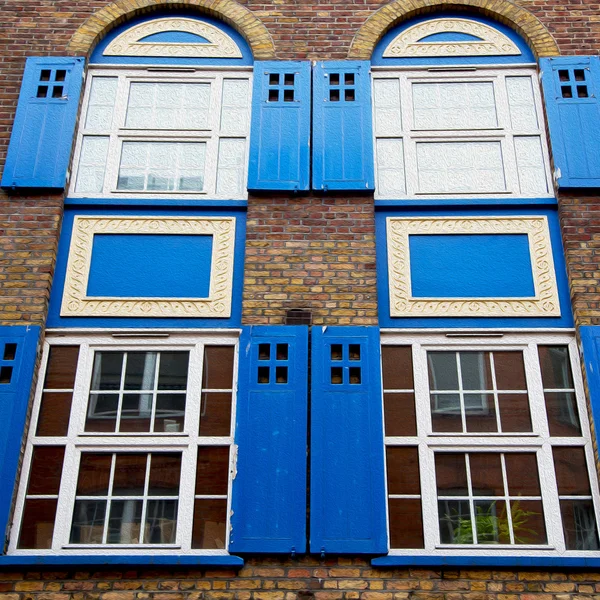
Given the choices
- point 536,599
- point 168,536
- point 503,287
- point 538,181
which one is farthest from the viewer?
point 538,181

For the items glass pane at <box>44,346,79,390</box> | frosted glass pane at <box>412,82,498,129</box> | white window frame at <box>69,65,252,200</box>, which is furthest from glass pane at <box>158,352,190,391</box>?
frosted glass pane at <box>412,82,498,129</box>

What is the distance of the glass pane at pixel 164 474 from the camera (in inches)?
279

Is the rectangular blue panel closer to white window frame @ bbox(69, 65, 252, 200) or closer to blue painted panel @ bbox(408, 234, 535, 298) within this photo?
white window frame @ bbox(69, 65, 252, 200)

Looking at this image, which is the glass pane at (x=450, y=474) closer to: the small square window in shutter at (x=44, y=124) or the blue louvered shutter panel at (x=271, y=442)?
the blue louvered shutter panel at (x=271, y=442)

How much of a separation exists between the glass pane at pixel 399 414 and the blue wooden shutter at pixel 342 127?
2.32m

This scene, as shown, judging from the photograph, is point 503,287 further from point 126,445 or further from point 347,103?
point 126,445

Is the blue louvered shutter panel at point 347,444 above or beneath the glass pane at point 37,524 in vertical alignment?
above

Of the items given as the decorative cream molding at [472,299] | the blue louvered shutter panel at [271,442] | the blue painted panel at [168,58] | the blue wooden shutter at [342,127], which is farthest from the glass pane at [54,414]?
the blue painted panel at [168,58]

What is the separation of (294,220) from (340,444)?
2.48 meters

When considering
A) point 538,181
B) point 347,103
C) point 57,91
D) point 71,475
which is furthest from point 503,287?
point 57,91

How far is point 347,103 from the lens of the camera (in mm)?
9070

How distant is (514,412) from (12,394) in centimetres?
461

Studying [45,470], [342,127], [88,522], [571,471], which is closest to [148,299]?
[45,470]

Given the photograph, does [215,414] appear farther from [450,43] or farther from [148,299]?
[450,43]
